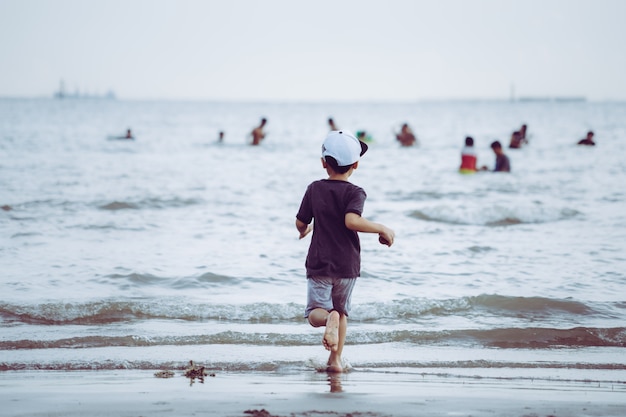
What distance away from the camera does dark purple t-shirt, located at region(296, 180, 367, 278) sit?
196 inches

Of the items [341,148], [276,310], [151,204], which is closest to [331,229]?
[341,148]

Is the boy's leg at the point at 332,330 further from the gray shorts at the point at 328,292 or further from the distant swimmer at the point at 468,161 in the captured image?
the distant swimmer at the point at 468,161

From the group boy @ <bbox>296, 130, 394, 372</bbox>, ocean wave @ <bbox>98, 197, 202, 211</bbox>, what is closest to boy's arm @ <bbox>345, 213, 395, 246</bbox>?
boy @ <bbox>296, 130, 394, 372</bbox>

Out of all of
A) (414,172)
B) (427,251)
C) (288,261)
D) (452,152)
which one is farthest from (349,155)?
(452,152)

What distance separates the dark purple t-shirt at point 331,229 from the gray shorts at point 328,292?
4 cm

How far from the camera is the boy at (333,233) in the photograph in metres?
4.93

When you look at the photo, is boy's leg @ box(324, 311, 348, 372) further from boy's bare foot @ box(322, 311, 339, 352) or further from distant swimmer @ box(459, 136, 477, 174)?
distant swimmer @ box(459, 136, 477, 174)

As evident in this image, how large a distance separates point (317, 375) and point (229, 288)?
11.2ft

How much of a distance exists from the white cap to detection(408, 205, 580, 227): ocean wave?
875 cm

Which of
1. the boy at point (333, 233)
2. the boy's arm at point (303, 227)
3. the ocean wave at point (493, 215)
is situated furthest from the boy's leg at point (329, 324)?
the ocean wave at point (493, 215)

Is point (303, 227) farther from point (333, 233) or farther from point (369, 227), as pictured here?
point (369, 227)

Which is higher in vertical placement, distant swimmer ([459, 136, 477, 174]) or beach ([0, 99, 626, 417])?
distant swimmer ([459, 136, 477, 174])

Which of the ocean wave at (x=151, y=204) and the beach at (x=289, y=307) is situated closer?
the beach at (x=289, y=307)

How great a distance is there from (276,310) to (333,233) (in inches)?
102
